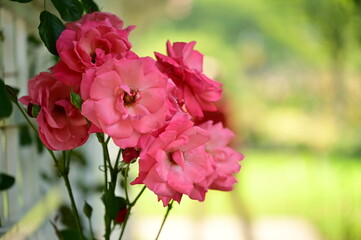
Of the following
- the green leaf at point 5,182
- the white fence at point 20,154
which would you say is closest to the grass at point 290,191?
the white fence at point 20,154

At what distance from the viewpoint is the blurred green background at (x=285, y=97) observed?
24.0 feet

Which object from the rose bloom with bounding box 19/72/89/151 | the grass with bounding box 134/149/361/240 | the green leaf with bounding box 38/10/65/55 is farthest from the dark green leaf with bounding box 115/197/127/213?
the grass with bounding box 134/149/361/240

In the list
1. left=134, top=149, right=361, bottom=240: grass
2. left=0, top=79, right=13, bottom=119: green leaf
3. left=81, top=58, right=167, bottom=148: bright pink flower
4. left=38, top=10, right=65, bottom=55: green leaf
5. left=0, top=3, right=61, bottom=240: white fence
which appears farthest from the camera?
left=134, top=149, right=361, bottom=240: grass

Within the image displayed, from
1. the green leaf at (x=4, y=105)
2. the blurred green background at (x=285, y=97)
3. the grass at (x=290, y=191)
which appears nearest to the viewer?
the green leaf at (x=4, y=105)

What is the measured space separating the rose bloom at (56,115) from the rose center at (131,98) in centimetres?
10

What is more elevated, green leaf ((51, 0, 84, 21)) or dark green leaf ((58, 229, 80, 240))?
green leaf ((51, 0, 84, 21))

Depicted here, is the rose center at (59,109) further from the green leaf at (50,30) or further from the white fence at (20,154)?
the white fence at (20,154)

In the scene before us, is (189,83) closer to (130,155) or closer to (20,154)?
(130,155)

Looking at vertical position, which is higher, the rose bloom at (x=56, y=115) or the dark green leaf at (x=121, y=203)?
the rose bloom at (x=56, y=115)

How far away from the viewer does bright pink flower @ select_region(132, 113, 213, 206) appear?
2.16ft

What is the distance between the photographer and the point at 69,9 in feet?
2.52

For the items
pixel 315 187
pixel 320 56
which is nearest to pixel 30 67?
pixel 315 187

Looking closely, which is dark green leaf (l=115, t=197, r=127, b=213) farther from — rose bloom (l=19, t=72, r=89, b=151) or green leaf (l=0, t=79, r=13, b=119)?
green leaf (l=0, t=79, r=13, b=119)

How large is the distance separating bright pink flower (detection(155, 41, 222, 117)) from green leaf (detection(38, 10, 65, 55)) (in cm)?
13
